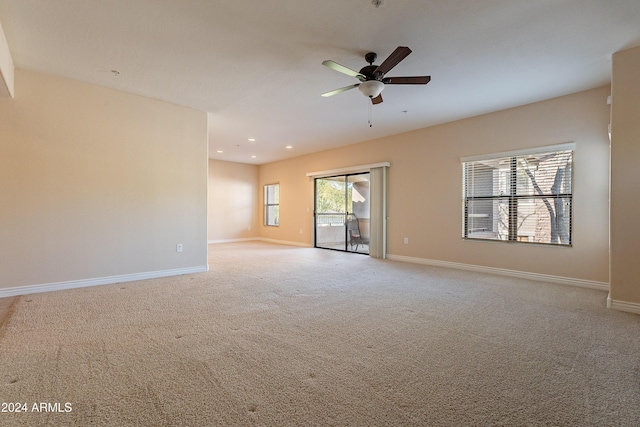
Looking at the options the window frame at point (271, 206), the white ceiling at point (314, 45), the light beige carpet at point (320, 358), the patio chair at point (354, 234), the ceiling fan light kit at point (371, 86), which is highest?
the white ceiling at point (314, 45)

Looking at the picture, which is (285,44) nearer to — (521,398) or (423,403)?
(423,403)

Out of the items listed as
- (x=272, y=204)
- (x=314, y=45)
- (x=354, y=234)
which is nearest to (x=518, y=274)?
(x=354, y=234)

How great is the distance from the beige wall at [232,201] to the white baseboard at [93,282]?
178 inches

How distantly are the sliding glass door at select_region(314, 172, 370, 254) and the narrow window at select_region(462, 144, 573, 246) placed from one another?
2.48 metres

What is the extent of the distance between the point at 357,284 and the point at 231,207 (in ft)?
21.6

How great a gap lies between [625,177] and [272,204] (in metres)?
8.43

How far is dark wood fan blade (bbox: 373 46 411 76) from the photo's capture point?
2537 mm

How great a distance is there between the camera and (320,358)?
81.0 inches

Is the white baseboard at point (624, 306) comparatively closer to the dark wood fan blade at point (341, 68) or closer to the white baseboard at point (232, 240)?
the dark wood fan blade at point (341, 68)

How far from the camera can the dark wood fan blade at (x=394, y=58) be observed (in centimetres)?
254

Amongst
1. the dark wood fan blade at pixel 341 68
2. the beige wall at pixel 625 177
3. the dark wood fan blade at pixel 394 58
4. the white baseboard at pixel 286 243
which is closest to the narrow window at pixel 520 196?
the beige wall at pixel 625 177

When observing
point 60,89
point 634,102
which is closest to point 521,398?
point 634,102

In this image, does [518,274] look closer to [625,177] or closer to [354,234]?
[625,177]

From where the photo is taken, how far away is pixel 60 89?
374 centimetres
